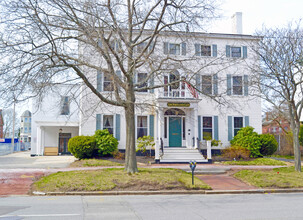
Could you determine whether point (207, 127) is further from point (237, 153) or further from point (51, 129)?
point (51, 129)

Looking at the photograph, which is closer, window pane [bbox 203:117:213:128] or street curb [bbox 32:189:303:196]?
street curb [bbox 32:189:303:196]

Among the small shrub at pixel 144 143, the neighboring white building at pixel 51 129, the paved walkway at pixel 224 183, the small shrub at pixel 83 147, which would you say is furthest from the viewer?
the neighboring white building at pixel 51 129

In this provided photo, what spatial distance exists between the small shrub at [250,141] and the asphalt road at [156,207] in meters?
11.1

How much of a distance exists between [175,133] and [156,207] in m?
14.2

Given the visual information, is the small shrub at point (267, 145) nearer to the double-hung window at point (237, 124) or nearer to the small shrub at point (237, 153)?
the small shrub at point (237, 153)

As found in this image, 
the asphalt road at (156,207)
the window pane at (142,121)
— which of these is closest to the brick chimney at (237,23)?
the window pane at (142,121)

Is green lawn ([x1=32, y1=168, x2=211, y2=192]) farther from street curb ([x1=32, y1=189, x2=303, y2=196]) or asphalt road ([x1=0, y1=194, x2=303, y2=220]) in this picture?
asphalt road ([x1=0, y1=194, x2=303, y2=220])

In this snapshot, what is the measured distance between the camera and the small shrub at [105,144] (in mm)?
20734

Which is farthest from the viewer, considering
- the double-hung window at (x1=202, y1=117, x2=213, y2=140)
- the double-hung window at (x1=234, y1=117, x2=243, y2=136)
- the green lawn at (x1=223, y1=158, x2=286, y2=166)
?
the double-hung window at (x1=234, y1=117, x2=243, y2=136)

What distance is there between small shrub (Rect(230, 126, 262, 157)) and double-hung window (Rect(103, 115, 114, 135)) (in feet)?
29.3

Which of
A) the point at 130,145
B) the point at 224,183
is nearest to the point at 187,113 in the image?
the point at 224,183

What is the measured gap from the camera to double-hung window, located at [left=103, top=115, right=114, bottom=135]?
22547mm

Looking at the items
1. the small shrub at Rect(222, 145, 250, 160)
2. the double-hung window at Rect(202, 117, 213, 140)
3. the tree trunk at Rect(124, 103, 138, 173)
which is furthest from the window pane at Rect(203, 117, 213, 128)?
the tree trunk at Rect(124, 103, 138, 173)

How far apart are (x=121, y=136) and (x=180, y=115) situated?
15.0 ft
